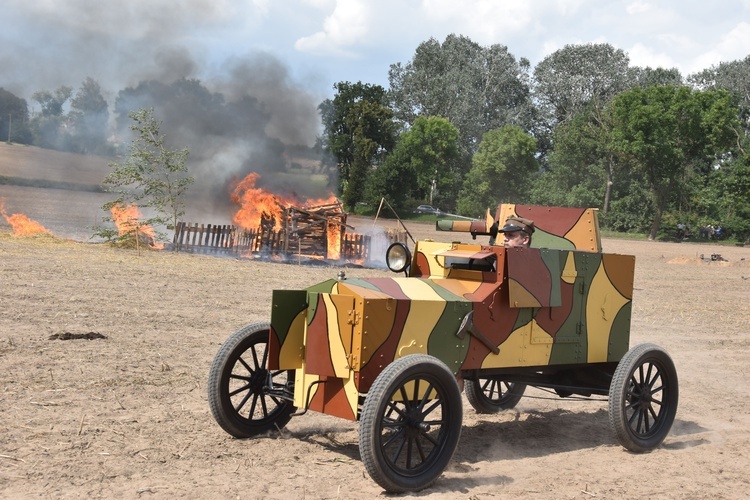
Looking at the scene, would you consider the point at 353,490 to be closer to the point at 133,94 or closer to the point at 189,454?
the point at 189,454

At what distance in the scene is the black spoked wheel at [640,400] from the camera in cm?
788

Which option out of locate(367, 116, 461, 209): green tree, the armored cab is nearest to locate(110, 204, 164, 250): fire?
the armored cab

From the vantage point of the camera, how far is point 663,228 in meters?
63.8

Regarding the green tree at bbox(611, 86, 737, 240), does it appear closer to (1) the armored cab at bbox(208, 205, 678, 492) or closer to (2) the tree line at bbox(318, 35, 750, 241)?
(2) the tree line at bbox(318, 35, 750, 241)

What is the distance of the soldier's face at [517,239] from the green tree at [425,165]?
186ft

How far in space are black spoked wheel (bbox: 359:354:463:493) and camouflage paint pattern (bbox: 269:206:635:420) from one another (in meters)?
0.39

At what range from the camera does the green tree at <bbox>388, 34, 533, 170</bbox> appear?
3177 inches

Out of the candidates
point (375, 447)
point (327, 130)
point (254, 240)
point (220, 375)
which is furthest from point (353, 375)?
point (327, 130)

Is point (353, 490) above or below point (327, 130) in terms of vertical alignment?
below

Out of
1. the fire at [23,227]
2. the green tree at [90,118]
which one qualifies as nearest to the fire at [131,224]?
the fire at [23,227]

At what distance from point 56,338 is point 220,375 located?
15.2 ft

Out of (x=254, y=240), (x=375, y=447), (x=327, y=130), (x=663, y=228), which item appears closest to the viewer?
(x=375, y=447)

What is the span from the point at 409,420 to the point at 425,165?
224ft

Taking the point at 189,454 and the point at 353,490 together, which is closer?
the point at 353,490
